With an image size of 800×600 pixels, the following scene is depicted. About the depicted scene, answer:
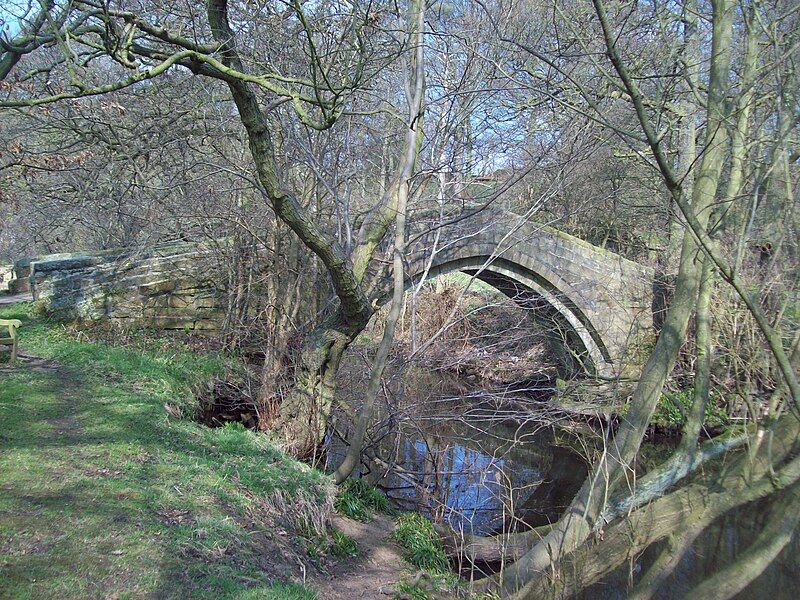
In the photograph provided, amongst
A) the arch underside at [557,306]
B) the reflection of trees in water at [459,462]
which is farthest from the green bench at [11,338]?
the arch underside at [557,306]

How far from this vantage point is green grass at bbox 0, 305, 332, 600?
355cm

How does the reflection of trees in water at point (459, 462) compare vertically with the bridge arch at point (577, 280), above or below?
below

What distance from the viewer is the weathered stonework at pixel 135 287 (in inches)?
370

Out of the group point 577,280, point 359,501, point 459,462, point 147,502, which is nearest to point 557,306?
point 577,280

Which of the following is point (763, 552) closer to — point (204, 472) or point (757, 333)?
point (204, 472)

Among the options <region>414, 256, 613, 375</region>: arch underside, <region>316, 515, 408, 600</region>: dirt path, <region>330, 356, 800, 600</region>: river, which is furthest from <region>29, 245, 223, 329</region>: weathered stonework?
<region>316, 515, 408, 600</region>: dirt path

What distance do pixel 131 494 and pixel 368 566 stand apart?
2.24 m

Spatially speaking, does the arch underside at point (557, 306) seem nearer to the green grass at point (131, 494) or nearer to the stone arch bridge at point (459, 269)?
the stone arch bridge at point (459, 269)

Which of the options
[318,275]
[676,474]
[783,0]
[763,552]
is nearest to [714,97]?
[783,0]

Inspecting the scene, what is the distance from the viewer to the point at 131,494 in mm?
4512

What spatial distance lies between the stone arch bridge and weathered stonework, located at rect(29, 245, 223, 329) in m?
0.02

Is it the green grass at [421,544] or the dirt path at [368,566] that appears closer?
the dirt path at [368,566]

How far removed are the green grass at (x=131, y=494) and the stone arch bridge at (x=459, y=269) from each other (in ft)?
6.31

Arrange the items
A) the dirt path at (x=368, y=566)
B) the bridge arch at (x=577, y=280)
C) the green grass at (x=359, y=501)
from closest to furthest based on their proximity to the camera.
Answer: the dirt path at (x=368, y=566) < the green grass at (x=359, y=501) < the bridge arch at (x=577, y=280)
